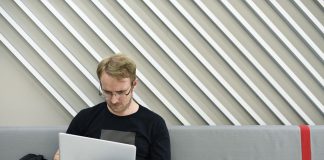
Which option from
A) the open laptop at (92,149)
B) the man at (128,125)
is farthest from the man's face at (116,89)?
the open laptop at (92,149)

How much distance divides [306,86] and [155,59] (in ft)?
2.55

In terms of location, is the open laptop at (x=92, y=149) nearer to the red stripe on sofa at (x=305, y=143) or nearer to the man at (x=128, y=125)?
the man at (x=128, y=125)

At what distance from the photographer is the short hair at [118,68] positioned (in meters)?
1.60

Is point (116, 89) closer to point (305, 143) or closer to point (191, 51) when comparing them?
point (191, 51)

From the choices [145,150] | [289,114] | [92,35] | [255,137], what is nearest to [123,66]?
[145,150]

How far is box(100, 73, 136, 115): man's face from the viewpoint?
A: 1606mm

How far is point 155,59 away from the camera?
2.10 metres

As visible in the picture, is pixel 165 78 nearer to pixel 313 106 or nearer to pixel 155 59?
pixel 155 59

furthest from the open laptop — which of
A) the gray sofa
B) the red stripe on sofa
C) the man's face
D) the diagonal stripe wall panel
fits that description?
A: the red stripe on sofa

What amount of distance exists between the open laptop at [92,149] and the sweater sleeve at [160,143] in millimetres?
451

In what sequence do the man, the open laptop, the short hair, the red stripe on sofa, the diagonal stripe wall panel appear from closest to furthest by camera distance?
the open laptop → the short hair → the man → the red stripe on sofa → the diagonal stripe wall panel

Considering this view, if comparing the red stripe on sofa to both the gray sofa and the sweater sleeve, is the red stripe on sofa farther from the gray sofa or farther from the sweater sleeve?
the sweater sleeve

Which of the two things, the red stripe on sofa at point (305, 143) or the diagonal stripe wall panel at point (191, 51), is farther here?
the diagonal stripe wall panel at point (191, 51)

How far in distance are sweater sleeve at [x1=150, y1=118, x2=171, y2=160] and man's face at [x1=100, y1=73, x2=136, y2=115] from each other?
0.18 meters
